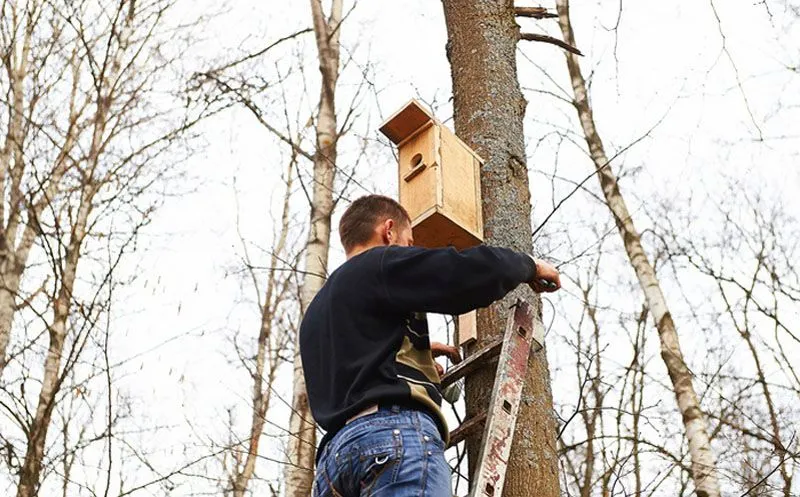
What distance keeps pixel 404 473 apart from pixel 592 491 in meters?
6.39

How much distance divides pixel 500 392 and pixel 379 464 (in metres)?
0.59

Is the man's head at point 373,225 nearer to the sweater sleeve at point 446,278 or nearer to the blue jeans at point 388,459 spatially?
the sweater sleeve at point 446,278

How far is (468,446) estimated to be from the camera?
2928mm

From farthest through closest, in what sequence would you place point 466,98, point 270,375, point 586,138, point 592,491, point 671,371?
point 270,375, point 586,138, point 592,491, point 671,371, point 466,98

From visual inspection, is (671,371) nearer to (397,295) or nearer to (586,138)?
(586,138)

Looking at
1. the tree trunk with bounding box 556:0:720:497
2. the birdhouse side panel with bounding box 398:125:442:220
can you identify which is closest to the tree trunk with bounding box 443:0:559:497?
the birdhouse side panel with bounding box 398:125:442:220

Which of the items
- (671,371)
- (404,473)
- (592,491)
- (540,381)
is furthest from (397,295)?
(592,491)

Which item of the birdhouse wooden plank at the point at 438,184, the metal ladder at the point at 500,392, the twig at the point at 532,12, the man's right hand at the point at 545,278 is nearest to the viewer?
the metal ladder at the point at 500,392

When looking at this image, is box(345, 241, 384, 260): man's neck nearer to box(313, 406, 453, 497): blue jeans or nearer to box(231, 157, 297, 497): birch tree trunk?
box(313, 406, 453, 497): blue jeans

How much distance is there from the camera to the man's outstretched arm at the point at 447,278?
2543 mm

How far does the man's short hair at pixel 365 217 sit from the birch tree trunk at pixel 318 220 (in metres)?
2.92

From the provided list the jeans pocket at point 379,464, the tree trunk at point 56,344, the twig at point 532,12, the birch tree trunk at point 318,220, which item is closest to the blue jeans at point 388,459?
the jeans pocket at point 379,464

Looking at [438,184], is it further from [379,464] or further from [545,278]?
[379,464]

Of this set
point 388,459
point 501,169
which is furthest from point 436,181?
point 388,459
